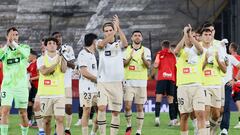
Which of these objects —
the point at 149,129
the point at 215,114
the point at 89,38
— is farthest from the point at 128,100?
the point at 149,129

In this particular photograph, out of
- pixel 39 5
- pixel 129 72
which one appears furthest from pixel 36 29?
pixel 129 72

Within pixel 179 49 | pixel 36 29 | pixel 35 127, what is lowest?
pixel 35 127

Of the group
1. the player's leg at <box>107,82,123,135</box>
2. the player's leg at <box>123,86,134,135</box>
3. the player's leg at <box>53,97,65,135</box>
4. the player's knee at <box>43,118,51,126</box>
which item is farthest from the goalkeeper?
the player's leg at <box>123,86,134,135</box>

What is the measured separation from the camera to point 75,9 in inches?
1385

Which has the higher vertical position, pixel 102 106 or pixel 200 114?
pixel 102 106

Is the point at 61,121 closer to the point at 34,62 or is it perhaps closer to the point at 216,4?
the point at 34,62

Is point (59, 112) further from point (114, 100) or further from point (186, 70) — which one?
point (186, 70)

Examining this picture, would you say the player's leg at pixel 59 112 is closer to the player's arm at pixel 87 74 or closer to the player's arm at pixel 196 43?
the player's arm at pixel 87 74

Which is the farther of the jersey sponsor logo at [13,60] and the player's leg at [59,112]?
the jersey sponsor logo at [13,60]

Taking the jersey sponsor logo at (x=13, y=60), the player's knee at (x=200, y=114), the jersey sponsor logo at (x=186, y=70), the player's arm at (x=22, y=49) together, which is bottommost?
the player's knee at (x=200, y=114)

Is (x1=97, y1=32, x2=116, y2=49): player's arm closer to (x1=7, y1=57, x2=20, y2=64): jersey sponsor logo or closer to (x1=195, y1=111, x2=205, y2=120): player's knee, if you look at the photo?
(x1=7, y1=57, x2=20, y2=64): jersey sponsor logo

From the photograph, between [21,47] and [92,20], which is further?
[92,20]

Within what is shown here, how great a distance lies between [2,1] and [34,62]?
11817 mm

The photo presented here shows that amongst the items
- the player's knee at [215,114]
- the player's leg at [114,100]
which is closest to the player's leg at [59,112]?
the player's leg at [114,100]
